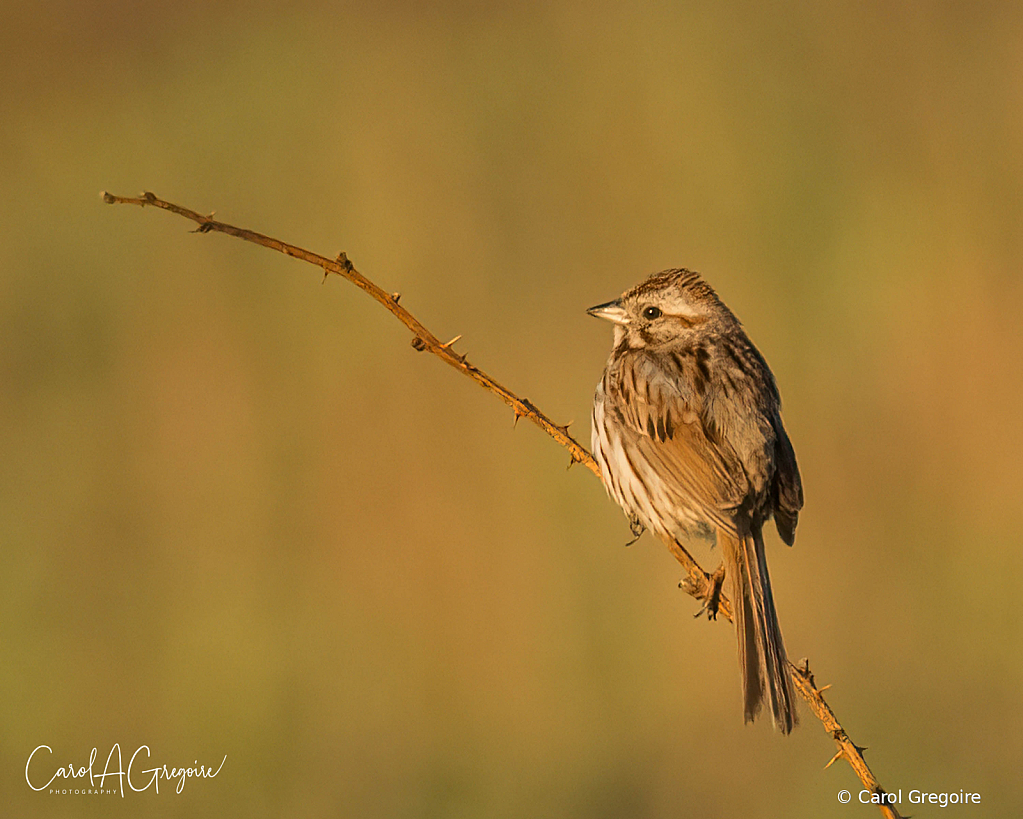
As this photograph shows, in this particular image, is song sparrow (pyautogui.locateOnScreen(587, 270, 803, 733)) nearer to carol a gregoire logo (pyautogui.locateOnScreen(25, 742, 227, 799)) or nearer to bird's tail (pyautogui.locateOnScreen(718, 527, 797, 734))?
bird's tail (pyautogui.locateOnScreen(718, 527, 797, 734))

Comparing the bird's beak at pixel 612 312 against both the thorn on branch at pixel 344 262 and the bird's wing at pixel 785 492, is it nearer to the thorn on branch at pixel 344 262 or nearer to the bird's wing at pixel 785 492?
the bird's wing at pixel 785 492

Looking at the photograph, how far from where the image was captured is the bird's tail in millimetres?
2727

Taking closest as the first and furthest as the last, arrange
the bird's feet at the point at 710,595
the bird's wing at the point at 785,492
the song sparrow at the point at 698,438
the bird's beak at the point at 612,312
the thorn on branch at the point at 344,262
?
the thorn on branch at the point at 344,262, the bird's feet at the point at 710,595, the song sparrow at the point at 698,438, the bird's wing at the point at 785,492, the bird's beak at the point at 612,312

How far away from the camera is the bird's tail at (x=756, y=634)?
2727mm

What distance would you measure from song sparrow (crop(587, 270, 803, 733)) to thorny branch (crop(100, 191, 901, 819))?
0.15 m

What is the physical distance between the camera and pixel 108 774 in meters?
4.43

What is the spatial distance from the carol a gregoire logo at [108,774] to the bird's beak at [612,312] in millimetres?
2407

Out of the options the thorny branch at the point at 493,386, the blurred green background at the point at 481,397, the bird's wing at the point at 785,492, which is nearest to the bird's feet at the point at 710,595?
the thorny branch at the point at 493,386

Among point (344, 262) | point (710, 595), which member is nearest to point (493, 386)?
point (344, 262)

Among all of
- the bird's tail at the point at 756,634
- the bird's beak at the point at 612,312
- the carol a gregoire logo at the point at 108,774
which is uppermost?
the bird's beak at the point at 612,312

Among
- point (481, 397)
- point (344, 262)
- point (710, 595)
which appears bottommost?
point (710, 595)

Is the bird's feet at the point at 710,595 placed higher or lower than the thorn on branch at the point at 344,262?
lower

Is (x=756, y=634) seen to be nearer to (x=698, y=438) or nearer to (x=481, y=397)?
(x=698, y=438)

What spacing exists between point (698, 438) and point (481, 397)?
93.6 inches
